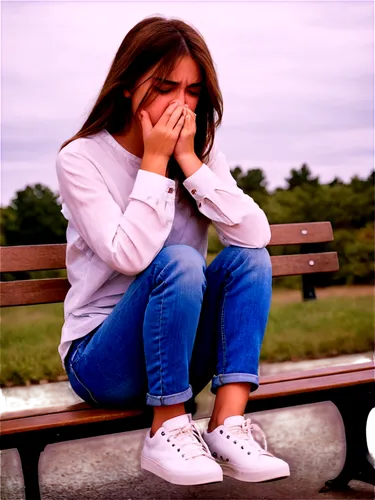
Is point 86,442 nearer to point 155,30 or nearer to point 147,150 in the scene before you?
point 147,150

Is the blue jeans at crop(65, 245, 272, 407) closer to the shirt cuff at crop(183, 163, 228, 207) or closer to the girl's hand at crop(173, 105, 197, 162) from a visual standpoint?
the shirt cuff at crop(183, 163, 228, 207)

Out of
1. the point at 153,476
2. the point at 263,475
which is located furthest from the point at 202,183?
the point at 153,476

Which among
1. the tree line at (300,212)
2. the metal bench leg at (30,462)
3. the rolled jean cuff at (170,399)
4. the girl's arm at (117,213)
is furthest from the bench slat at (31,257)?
the tree line at (300,212)

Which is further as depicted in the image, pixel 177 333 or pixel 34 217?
pixel 34 217

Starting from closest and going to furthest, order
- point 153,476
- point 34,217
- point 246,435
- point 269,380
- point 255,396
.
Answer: point 246,435, point 255,396, point 269,380, point 153,476, point 34,217

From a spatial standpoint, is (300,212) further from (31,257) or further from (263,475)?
(263,475)

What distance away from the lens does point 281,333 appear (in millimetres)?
4875

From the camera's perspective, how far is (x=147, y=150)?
2.26 metres

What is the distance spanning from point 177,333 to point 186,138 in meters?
0.61

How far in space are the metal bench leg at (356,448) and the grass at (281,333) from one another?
1671 mm

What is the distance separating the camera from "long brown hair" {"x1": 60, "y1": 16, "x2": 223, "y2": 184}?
2.28m

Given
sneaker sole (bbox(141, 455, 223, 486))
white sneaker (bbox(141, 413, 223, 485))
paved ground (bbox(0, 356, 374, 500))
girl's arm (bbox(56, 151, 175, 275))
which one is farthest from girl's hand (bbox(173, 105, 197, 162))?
paved ground (bbox(0, 356, 374, 500))

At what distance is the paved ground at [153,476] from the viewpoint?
2814 mm

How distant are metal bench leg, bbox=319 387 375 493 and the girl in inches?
29.9
